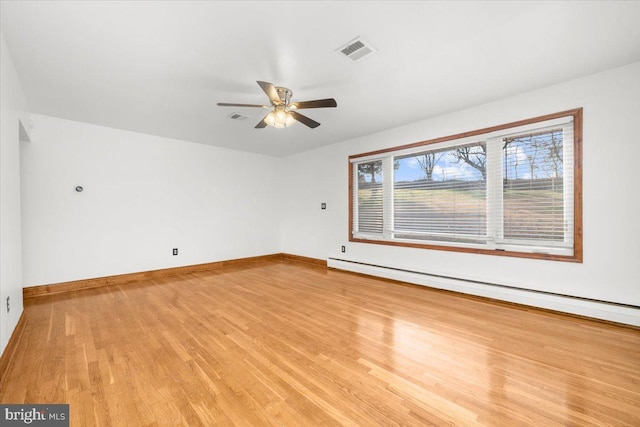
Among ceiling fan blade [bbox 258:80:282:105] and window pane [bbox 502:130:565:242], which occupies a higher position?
ceiling fan blade [bbox 258:80:282:105]

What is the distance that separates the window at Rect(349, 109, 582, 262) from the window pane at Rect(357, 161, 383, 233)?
0.7 inches

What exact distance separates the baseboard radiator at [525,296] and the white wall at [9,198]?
433cm

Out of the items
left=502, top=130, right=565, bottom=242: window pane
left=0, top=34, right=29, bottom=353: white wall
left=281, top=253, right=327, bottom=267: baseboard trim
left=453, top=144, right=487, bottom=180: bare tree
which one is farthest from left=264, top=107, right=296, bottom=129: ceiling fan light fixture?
left=281, top=253, right=327, bottom=267: baseboard trim

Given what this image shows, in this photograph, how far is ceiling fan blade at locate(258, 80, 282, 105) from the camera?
225 cm

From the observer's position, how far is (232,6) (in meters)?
1.76

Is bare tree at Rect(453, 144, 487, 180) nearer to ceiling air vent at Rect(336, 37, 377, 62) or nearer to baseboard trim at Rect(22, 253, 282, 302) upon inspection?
ceiling air vent at Rect(336, 37, 377, 62)

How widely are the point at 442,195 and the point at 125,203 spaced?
5175 mm

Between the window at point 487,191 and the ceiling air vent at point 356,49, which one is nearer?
the ceiling air vent at point 356,49

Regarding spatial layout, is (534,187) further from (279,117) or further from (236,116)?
(236,116)

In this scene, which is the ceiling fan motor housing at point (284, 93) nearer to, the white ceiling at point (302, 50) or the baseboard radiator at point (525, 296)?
the white ceiling at point (302, 50)

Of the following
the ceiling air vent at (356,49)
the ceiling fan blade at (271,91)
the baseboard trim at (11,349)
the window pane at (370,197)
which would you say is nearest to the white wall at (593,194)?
the window pane at (370,197)

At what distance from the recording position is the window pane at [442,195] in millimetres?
3531

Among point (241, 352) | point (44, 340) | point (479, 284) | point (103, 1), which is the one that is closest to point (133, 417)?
point (241, 352)

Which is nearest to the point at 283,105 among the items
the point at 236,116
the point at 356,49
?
the point at 356,49
